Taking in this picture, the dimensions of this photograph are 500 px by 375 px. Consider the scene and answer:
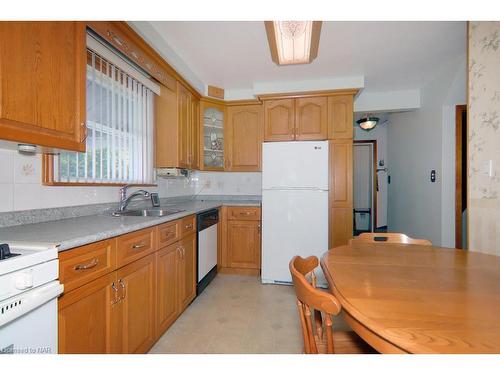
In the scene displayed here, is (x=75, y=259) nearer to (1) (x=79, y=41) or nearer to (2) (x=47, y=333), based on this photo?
(2) (x=47, y=333)

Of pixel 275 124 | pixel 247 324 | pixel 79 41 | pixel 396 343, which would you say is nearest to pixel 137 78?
pixel 79 41

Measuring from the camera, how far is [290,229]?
106 inches

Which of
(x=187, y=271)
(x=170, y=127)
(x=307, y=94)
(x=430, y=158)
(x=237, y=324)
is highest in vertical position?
(x=307, y=94)

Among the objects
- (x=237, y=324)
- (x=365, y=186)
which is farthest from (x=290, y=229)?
(x=365, y=186)

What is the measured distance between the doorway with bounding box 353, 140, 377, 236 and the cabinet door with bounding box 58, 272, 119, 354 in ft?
16.5

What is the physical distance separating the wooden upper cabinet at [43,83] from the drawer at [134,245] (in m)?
0.53

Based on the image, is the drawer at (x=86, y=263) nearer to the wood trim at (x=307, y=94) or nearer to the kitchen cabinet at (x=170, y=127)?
the kitchen cabinet at (x=170, y=127)

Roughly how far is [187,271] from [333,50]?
2.37 meters

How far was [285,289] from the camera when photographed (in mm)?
2627

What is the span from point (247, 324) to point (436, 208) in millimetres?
2718

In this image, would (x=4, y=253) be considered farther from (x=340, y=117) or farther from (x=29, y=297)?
(x=340, y=117)

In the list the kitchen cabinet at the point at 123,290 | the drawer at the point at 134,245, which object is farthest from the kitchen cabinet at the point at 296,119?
the drawer at the point at 134,245

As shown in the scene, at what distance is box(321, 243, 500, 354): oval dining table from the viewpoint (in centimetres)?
58

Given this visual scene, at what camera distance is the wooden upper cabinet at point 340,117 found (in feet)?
9.37
